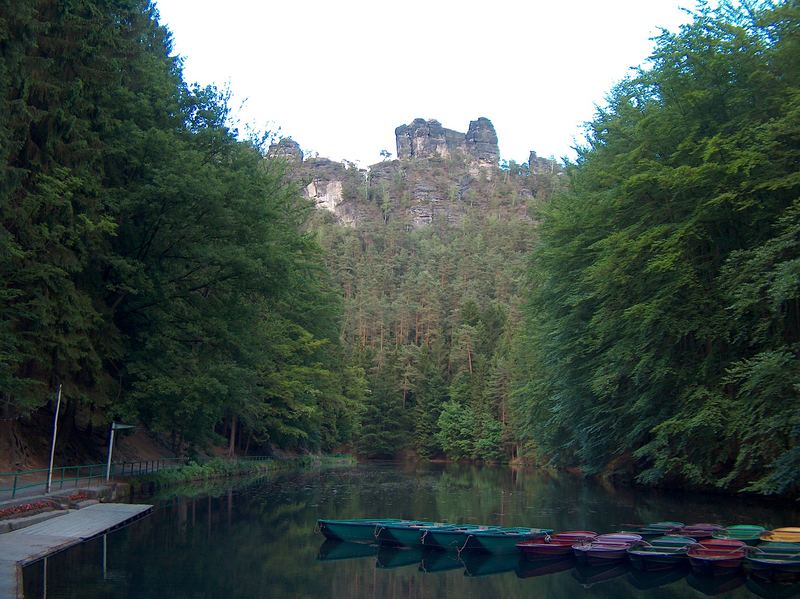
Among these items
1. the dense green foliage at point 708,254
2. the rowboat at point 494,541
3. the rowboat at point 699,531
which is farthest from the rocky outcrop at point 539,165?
the rowboat at point 494,541

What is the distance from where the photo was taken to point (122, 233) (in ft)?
87.7

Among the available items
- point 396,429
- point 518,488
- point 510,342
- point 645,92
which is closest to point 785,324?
point 645,92

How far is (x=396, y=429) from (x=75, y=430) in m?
54.6

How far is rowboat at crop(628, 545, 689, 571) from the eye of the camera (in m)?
13.9

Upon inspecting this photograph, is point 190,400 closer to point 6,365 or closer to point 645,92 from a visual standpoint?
point 6,365

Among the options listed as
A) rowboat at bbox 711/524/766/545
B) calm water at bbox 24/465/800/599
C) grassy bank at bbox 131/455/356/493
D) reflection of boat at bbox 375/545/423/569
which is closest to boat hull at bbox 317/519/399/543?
calm water at bbox 24/465/800/599

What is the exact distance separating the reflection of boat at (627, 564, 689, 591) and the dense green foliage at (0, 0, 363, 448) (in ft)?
49.5

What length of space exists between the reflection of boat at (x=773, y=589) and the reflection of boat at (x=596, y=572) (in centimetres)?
228

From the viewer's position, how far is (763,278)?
17.2m

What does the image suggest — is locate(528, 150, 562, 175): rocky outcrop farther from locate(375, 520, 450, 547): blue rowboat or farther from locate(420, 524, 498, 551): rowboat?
locate(420, 524, 498, 551): rowboat

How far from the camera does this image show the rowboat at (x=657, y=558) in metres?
13.9

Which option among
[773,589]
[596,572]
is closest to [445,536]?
[596,572]

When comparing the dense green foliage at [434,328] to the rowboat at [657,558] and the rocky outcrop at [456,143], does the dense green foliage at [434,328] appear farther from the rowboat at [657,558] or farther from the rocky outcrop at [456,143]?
the rocky outcrop at [456,143]

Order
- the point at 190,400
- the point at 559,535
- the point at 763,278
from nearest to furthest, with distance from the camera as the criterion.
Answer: the point at 559,535 < the point at 763,278 < the point at 190,400
